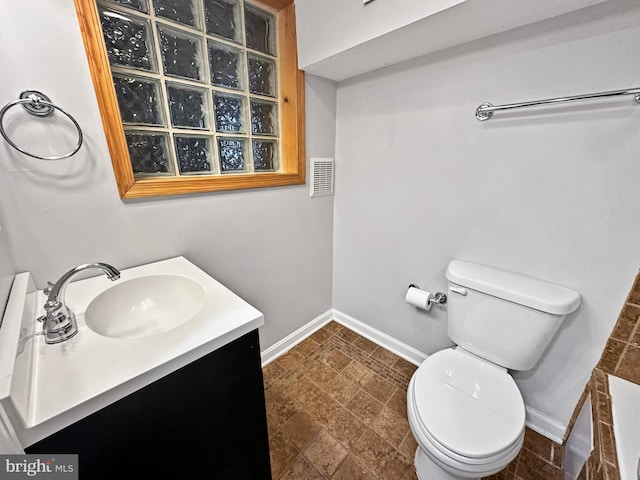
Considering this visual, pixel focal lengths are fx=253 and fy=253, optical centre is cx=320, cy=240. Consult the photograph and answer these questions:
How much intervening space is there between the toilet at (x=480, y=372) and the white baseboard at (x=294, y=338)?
3.16 ft

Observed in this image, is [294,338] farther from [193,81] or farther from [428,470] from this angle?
[193,81]

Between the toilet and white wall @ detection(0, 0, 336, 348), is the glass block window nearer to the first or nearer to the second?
white wall @ detection(0, 0, 336, 348)

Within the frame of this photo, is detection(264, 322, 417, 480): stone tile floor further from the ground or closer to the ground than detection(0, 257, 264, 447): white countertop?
closer to the ground

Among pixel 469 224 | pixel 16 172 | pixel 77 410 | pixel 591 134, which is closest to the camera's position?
pixel 77 410

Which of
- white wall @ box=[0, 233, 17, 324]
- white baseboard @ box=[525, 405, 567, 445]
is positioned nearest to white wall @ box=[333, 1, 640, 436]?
white baseboard @ box=[525, 405, 567, 445]

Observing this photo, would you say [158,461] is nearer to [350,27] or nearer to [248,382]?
[248,382]

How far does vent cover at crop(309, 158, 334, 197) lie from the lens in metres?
1.63

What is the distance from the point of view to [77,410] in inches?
19.5

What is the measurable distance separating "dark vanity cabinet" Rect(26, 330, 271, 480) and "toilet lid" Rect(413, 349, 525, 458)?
637mm

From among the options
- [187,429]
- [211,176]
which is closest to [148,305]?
[187,429]

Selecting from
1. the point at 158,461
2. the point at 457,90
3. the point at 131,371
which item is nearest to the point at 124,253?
the point at 131,371

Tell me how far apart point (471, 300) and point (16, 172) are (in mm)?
Answer: 1768

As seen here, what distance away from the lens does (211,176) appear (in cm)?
121

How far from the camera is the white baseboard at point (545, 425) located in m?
1.23
